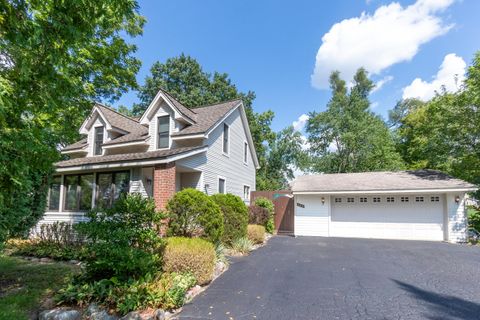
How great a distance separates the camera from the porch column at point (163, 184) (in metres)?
9.28

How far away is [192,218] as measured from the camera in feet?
27.4

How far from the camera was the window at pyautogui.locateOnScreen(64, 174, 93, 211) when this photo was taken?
1230 cm

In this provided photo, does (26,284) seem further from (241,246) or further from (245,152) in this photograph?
(245,152)

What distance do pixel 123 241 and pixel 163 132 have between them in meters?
8.31

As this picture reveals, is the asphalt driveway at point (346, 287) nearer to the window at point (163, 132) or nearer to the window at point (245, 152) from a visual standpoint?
the window at point (163, 132)

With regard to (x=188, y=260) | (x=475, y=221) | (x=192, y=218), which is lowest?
(x=188, y=260)

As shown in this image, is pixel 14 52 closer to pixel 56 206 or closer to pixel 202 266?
pixel 202 266

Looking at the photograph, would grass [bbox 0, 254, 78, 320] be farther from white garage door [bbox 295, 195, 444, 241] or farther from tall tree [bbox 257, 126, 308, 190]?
tall tree [bbox 257, 126, 308, 190]

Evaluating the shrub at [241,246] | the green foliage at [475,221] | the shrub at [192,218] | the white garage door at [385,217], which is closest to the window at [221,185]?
the shrub at [241,246]

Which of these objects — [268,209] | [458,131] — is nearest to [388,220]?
[268,209]

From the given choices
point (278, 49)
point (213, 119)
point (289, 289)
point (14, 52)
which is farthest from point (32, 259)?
point (278, 49)

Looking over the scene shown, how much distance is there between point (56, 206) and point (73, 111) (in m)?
4.69

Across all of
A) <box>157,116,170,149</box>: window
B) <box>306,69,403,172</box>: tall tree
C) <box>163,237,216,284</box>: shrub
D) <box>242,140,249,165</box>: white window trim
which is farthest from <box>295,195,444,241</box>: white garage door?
<box>306,69,403,172</box>: tall tree

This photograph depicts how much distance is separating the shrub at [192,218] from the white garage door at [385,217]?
8732mm
